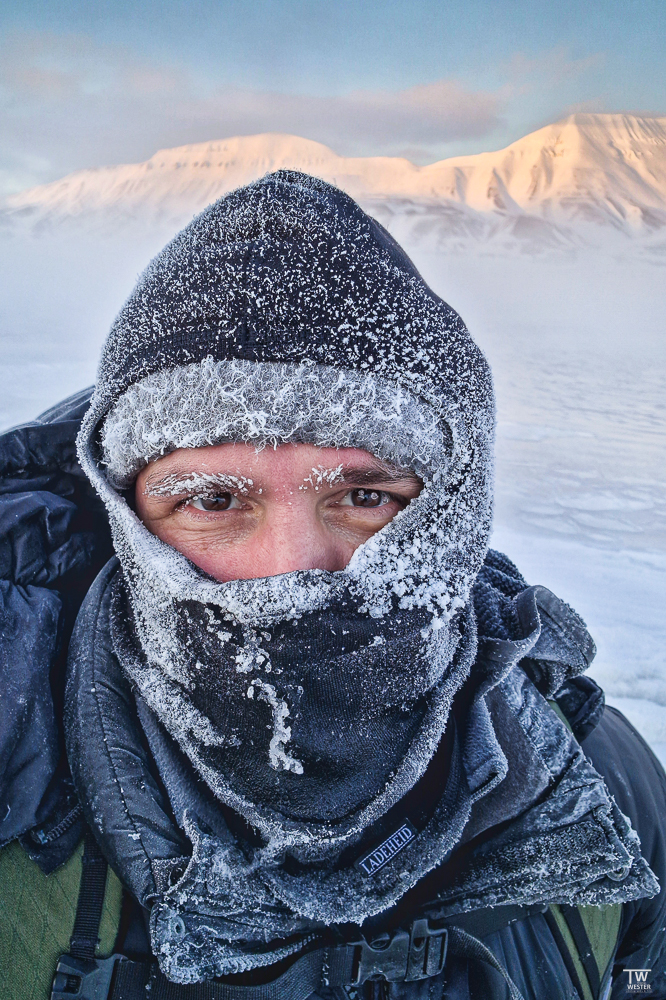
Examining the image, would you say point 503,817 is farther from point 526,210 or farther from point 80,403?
point 526,210

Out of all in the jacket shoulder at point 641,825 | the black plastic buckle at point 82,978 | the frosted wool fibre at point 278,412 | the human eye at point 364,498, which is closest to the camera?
the black plastic buckle at point 82,978

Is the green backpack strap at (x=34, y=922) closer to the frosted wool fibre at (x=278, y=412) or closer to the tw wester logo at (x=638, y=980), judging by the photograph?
the frosted wool fibre at (x=278, y=412)

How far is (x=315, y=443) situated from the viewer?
1173 mm

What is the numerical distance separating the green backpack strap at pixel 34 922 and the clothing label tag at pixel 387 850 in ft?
1.41

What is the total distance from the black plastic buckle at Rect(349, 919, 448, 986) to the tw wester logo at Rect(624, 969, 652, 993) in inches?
25.3

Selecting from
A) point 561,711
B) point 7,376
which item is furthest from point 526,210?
point 561,711

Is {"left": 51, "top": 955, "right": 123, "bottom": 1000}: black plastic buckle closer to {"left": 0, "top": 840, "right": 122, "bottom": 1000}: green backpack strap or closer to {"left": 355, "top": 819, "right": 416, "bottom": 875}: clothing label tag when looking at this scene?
{"left": 0, "top": 840, "right": 122, "bottom": 1000}: green backpack strap

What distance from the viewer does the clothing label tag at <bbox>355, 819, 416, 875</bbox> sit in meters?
1.19

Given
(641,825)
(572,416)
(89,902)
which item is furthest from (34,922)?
(572,416)

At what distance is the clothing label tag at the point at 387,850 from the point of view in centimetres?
119

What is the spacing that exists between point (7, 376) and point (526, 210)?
43.5 ft

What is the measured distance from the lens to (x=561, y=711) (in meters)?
1.61

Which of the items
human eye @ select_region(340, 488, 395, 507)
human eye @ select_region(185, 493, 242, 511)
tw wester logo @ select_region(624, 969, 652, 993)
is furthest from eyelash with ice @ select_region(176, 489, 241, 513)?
tw wester logo @ select_region(624, 969, 652, 993)

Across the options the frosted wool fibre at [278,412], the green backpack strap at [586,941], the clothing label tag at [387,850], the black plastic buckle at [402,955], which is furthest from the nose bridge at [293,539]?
the green backpack strap at [586,941]
